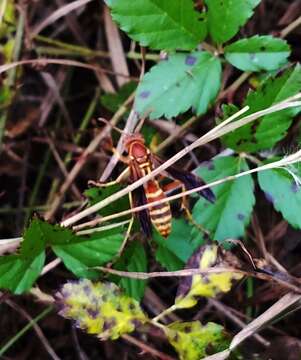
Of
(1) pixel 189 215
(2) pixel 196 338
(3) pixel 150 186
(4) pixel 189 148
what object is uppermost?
(4) pixel 189 148

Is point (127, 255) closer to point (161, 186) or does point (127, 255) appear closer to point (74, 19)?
point (161, 186)

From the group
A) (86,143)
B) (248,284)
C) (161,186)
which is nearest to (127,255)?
(161,186)

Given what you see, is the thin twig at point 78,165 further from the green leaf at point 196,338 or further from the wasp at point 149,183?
the green leaf at point 196,338

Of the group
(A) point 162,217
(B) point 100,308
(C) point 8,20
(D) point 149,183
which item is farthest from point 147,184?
(C) point 8,20

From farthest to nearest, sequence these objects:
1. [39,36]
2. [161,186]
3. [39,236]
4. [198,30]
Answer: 1. [39,36]
2. [161,186]
3. [198,30]
4. [39,236]

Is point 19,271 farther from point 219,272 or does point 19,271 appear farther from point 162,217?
point 219,272

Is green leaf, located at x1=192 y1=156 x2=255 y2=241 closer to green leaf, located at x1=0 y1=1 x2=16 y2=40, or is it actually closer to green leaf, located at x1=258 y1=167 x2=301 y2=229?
green leaf, located at x1=258 y1=167 x2=301 y2=229

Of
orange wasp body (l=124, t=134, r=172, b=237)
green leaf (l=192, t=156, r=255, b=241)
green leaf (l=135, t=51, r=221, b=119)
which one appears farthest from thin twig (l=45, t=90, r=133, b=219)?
green leaf (l=192, t=156, r=255, b=241)
